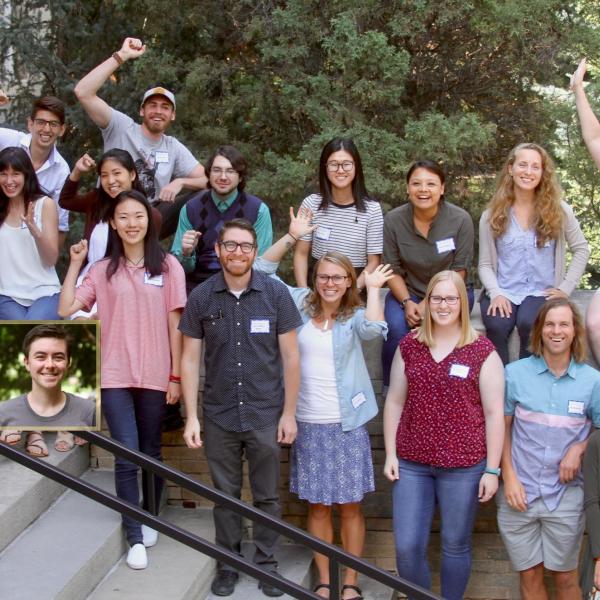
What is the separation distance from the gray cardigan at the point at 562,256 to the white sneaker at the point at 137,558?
204cm

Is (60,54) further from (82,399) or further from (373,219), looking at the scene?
(82,399)

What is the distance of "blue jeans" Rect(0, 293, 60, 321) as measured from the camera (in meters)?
4.59

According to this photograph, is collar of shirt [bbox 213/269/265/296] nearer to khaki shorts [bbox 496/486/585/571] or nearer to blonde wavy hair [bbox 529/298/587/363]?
blonde wavy hair [bbox 529/298/587/363]

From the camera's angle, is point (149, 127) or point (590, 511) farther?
point (149, 127)

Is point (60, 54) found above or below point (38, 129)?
above

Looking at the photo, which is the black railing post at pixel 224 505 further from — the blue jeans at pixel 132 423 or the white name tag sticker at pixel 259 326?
the white name tag sticker at pixel 259 326

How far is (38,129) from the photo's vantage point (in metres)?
5.31

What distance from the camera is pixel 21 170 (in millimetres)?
4707

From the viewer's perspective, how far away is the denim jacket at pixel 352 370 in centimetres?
452

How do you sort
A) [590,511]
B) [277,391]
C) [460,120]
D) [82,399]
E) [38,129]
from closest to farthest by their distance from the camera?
[82,399] < [590,511] < [277,391] < [38,129] < [460,120]

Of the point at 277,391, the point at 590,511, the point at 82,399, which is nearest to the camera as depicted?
the point at 82,399

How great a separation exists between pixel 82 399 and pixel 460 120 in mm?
8684

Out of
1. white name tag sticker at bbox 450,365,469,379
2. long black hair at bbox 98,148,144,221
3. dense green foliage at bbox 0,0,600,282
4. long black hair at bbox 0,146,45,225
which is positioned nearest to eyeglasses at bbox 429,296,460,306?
white name tag sticker at bbox 450,365,469,379

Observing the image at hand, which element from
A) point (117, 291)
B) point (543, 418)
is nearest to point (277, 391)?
point (117, 291)
